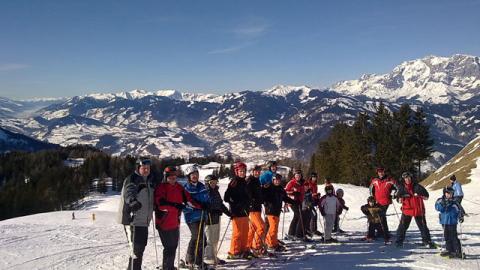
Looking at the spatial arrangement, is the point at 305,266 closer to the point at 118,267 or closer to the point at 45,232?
the point at 118,267

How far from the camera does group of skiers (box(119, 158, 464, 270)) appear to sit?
9.12m

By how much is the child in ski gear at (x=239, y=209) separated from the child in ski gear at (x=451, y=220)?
5762 millimetres

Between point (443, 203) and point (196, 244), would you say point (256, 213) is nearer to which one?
point (196, 244)

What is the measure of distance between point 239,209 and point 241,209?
55 millimetres

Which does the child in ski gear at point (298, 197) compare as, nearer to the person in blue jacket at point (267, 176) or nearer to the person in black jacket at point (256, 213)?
the person in blue jacket at point (267, 176)

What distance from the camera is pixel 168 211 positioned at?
952 centimetres

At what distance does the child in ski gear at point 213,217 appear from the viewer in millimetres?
11062

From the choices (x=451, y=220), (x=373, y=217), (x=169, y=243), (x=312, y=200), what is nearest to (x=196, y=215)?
(x=169, y=243)

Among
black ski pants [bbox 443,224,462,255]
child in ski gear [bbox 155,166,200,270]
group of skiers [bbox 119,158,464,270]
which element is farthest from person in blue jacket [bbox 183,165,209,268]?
black ski pants [bbox 443,224,462,255]

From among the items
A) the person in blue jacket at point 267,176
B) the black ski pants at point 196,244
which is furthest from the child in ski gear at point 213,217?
the person in blue jacket at point 267,176

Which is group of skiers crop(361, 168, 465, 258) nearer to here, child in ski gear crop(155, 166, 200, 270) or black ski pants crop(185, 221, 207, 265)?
black ski pants crop(185, 221, 207, 265)

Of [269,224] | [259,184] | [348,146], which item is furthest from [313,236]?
[348,146]

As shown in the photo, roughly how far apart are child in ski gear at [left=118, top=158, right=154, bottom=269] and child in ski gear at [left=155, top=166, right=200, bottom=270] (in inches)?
11.7

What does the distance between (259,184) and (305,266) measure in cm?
275
